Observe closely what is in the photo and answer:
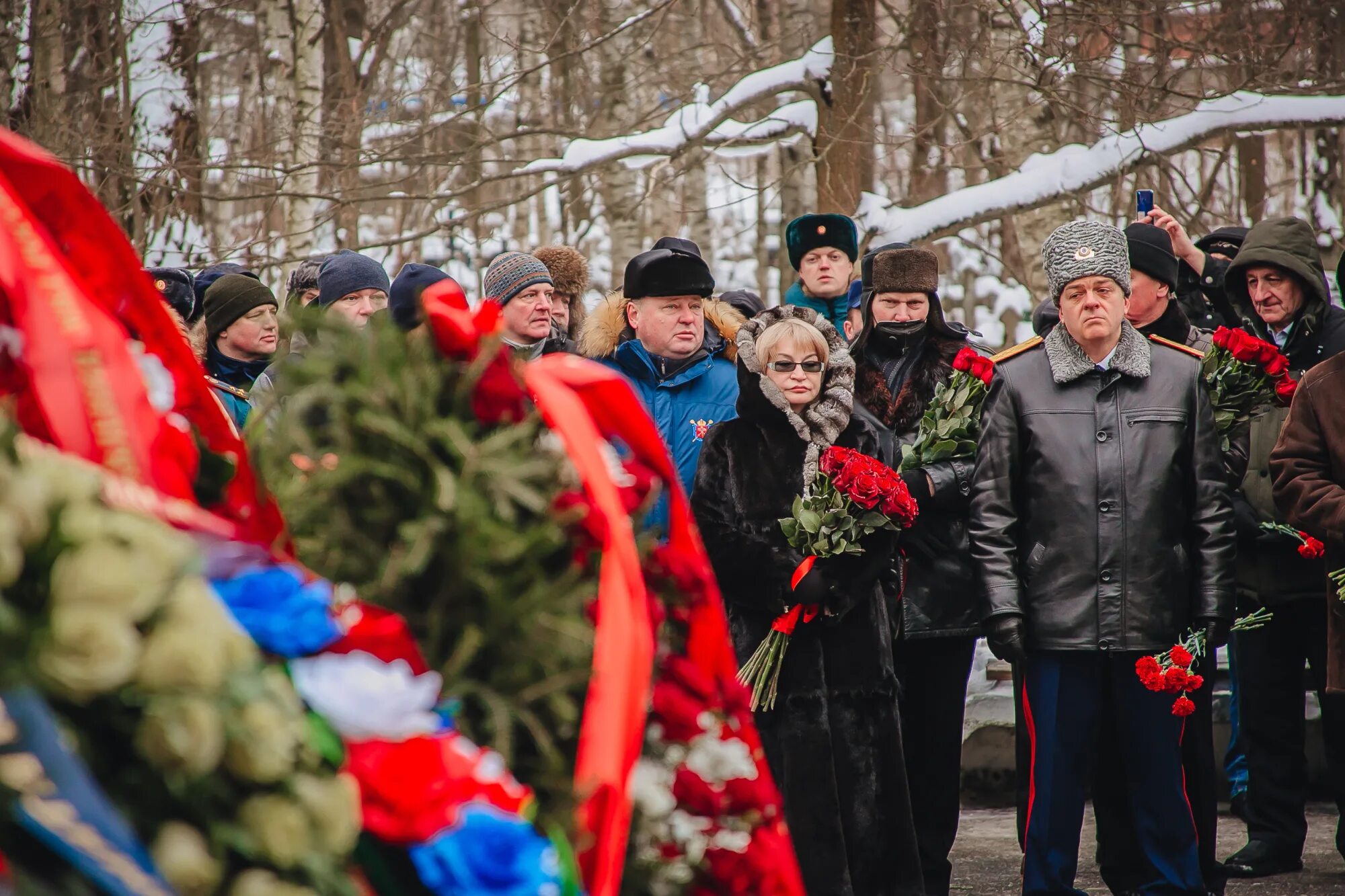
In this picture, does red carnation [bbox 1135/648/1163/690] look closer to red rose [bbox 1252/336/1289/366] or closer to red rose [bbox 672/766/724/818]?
red rose [bbox 1252/336/1289/366]

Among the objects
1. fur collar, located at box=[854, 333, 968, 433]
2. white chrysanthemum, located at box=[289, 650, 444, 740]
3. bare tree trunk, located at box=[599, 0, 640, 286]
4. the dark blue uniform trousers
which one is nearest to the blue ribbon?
white chrysanthemum, located at box=[289, 650, 444, 740]

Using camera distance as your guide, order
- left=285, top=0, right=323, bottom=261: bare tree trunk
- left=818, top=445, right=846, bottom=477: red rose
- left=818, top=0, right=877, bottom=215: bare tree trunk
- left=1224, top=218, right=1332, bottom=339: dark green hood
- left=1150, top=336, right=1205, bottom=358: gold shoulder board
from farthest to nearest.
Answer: left=285, top=0, right=323, bottom=261: bare tree trunk
left=818, top=0, right=877, bottom=215: bare tree trunk
left=1224, top=218, right=1332, bottom=339: dark green hood
left=1150, top=336, right=1205, bottom=358: gold shoulder board
left=818, top=445, right=846, bottom=477: red rose

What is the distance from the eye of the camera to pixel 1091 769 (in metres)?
4.68

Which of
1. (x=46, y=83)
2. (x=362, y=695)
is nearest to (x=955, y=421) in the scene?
(x=362, y=695)

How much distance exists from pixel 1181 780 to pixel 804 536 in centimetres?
138

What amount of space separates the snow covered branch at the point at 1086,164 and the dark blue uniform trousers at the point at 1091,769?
5345mm

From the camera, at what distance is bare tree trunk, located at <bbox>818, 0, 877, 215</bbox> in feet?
31.8

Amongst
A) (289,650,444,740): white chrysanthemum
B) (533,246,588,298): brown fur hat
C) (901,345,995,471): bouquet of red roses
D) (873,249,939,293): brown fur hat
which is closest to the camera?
(289,650,444,740): white chrysanthemum

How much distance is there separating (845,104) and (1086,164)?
1567mm

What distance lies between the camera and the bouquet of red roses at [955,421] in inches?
194

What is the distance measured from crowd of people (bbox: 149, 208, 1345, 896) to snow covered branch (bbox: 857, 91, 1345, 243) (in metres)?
4.34

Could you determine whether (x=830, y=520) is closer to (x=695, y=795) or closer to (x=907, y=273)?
(x=907, y=273)

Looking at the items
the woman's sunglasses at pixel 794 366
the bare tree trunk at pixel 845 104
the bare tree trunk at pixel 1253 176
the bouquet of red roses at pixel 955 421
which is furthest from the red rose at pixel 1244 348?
the bare tree trunk at pixel 1253 176

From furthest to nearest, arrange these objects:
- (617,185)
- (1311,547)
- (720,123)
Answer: (617,185) → (720,123) → (1311,547)
